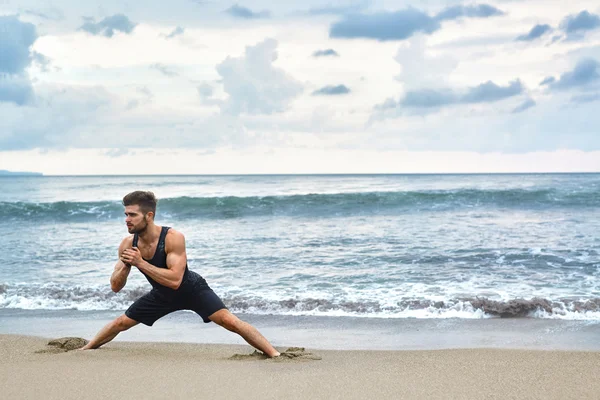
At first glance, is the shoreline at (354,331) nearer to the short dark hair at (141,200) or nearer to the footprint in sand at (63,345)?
the footprint in sand at (63,345)

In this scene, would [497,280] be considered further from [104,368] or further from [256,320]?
[104,368]

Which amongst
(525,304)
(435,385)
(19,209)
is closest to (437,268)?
(525,304)

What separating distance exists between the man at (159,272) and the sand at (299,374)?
0.40m

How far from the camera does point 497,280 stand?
10344 millimetres

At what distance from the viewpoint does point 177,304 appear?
18.0 feet

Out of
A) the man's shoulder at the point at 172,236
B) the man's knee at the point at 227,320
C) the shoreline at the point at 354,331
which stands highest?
the man's shoulder at the point at 172,236

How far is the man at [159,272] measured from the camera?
5043 millimetres

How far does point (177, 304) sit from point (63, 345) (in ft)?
4.76

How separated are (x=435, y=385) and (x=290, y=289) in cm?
526

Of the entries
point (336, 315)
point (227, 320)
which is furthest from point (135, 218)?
point (336, 315)

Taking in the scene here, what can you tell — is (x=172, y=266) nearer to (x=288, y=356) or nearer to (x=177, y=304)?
(x=177, y=304)

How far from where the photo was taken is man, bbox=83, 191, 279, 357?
199 inches

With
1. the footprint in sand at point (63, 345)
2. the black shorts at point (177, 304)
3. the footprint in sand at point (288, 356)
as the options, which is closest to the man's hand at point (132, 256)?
the black shorts at point (177, 304)

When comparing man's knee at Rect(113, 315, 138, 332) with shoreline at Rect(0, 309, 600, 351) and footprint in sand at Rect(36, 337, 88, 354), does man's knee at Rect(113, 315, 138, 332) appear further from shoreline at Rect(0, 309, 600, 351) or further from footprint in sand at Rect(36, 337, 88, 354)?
shoreline at Rect(0, 309, 600, 351)
